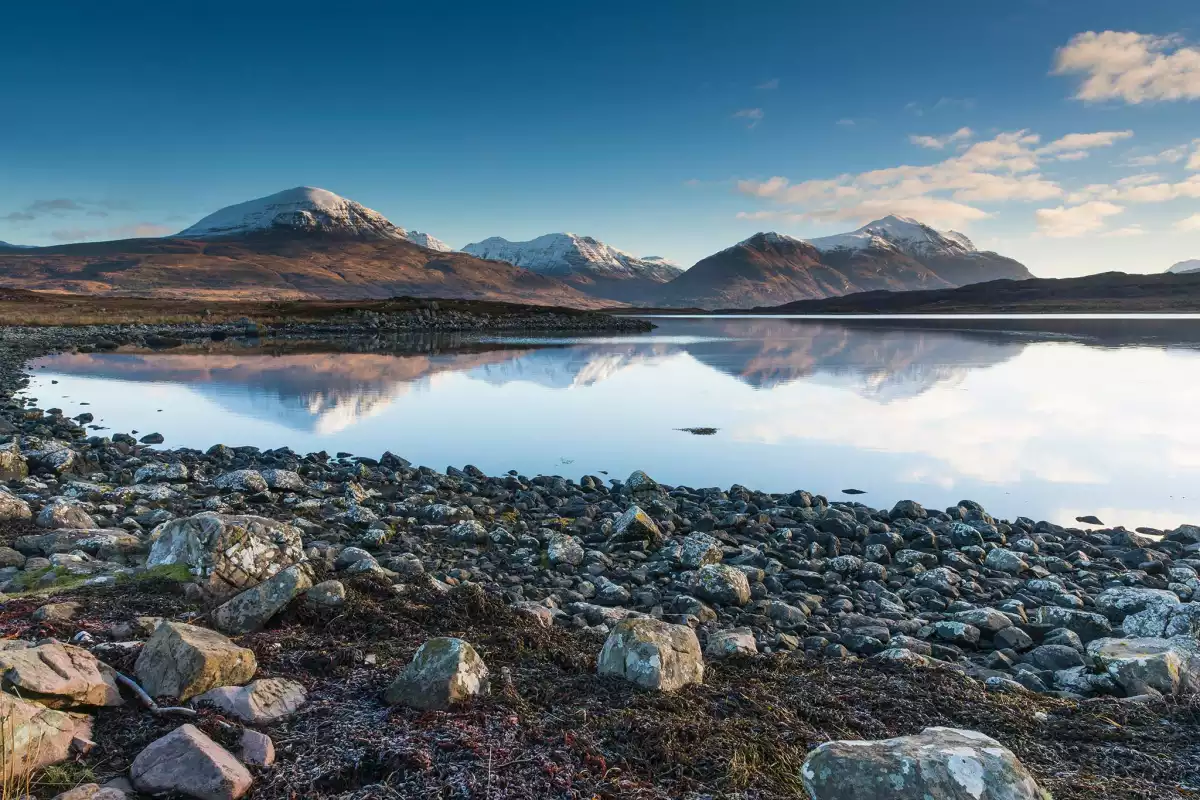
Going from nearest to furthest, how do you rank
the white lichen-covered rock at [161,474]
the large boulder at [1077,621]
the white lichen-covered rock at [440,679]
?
the white lichen-covered rock at [440,679] → the large boulder at [1077,621] → the white lichen-covered rock at [161,474]

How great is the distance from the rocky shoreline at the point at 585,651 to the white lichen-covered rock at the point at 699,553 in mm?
34

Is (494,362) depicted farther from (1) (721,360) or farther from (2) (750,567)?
(2) (750,567)

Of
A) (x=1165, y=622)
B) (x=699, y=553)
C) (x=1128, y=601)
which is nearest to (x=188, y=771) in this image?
(x=699, y=553)

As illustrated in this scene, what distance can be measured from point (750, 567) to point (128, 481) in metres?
11.2

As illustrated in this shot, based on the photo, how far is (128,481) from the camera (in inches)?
486

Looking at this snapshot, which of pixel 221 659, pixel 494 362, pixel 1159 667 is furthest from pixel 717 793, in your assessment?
pixel 494 362

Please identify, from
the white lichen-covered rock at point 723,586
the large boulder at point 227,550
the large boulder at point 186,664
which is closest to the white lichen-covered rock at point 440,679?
the large boulder at point 186,664

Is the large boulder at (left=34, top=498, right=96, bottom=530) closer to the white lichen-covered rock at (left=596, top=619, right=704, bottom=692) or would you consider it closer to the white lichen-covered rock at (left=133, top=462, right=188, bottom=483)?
the white lichen-covered rock at (left=133, top=462, right=188, bottom=483)

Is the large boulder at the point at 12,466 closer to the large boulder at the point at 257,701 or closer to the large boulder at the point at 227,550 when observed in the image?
the large boulder at the point at 227,550

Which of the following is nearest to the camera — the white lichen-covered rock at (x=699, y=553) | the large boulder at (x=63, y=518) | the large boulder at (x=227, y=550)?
the large boulder at (x=227, y=550)

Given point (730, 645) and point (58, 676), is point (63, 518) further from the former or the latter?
point (730, 645)

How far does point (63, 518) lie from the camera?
27.6ft

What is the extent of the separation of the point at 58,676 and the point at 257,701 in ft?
3.31

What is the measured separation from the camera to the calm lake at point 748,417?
14055mm
